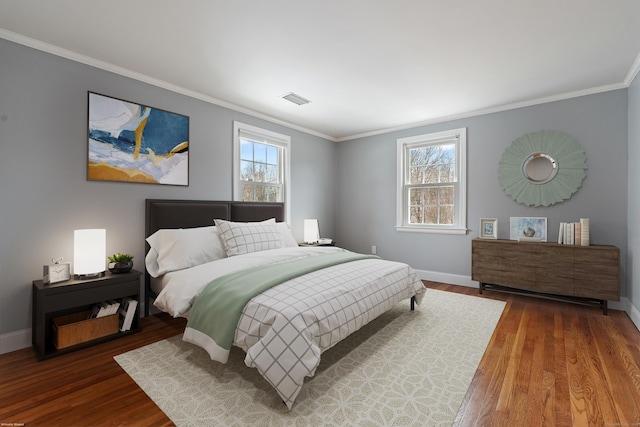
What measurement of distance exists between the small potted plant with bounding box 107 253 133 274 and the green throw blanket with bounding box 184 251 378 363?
100 centimetres

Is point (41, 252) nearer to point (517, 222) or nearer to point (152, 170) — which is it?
point (152, 170)

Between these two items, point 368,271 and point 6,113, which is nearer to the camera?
point 6,113

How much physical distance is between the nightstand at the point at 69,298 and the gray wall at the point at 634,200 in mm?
4780

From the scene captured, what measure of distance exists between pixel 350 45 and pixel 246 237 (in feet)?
6.97

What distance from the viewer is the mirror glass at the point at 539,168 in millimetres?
3688

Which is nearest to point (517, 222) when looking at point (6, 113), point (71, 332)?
point (71, 332)

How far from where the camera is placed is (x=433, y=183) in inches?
183

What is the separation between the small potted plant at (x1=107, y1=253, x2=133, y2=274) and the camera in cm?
266

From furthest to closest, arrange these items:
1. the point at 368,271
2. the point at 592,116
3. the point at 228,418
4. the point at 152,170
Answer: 1. the point at 592,116
2. the point at 152,170
3. the point at 368,271
4. the point at 228,418

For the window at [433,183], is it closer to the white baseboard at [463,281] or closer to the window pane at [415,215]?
the window pane at [415,215]

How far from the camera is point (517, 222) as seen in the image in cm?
389

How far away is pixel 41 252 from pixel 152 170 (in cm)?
118

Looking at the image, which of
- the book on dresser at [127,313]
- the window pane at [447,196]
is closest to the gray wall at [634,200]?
the window pane at [447,196]

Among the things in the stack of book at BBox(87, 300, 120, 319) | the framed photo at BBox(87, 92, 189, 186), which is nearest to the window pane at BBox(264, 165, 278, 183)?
the framed photo at BBox(87, 92, 189, 186)
